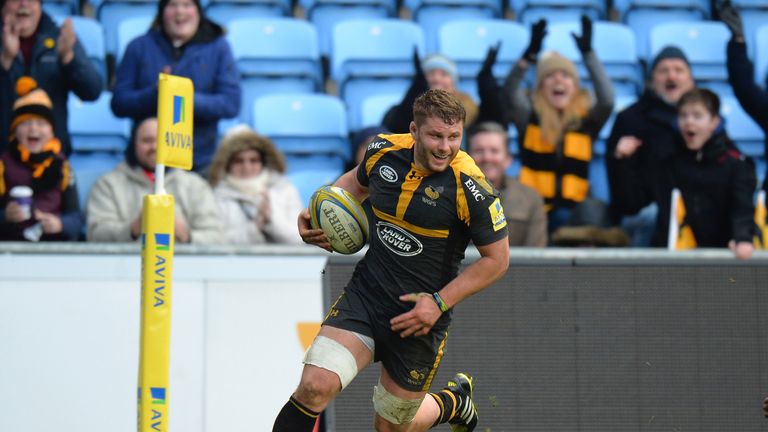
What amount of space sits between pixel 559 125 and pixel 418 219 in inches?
144

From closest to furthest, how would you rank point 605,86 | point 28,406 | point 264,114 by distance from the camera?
1. point 28,406
2. point 605,86
3. point 264,114

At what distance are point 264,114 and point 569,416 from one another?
14.2 feet

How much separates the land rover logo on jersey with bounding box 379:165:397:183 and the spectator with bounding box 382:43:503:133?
286 cm

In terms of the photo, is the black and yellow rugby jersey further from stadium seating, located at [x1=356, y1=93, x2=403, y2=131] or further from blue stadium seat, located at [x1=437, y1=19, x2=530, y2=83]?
blue stadium seat, located at [x1=437, y1=19, x2=530, y2=83]

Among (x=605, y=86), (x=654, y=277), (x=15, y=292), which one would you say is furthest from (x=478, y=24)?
(x=15, y=292)

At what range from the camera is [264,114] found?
34.8 ft

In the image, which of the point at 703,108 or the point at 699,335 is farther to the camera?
the point at 703,108

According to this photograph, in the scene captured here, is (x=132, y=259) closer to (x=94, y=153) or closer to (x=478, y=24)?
(x=94, y=153)

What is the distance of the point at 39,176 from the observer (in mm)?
8555

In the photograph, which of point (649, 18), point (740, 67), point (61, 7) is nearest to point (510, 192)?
point (740, 67)

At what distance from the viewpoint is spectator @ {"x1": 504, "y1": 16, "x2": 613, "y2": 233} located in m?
9.54

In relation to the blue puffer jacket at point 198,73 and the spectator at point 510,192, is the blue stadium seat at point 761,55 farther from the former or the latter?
the blue puffer jacket at point 198,73

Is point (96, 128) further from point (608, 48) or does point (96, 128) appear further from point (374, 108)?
point (608, 48)

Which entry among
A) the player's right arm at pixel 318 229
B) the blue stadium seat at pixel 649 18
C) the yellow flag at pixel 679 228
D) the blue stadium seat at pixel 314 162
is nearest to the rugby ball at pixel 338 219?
the player's right arm at pixel 318 229
